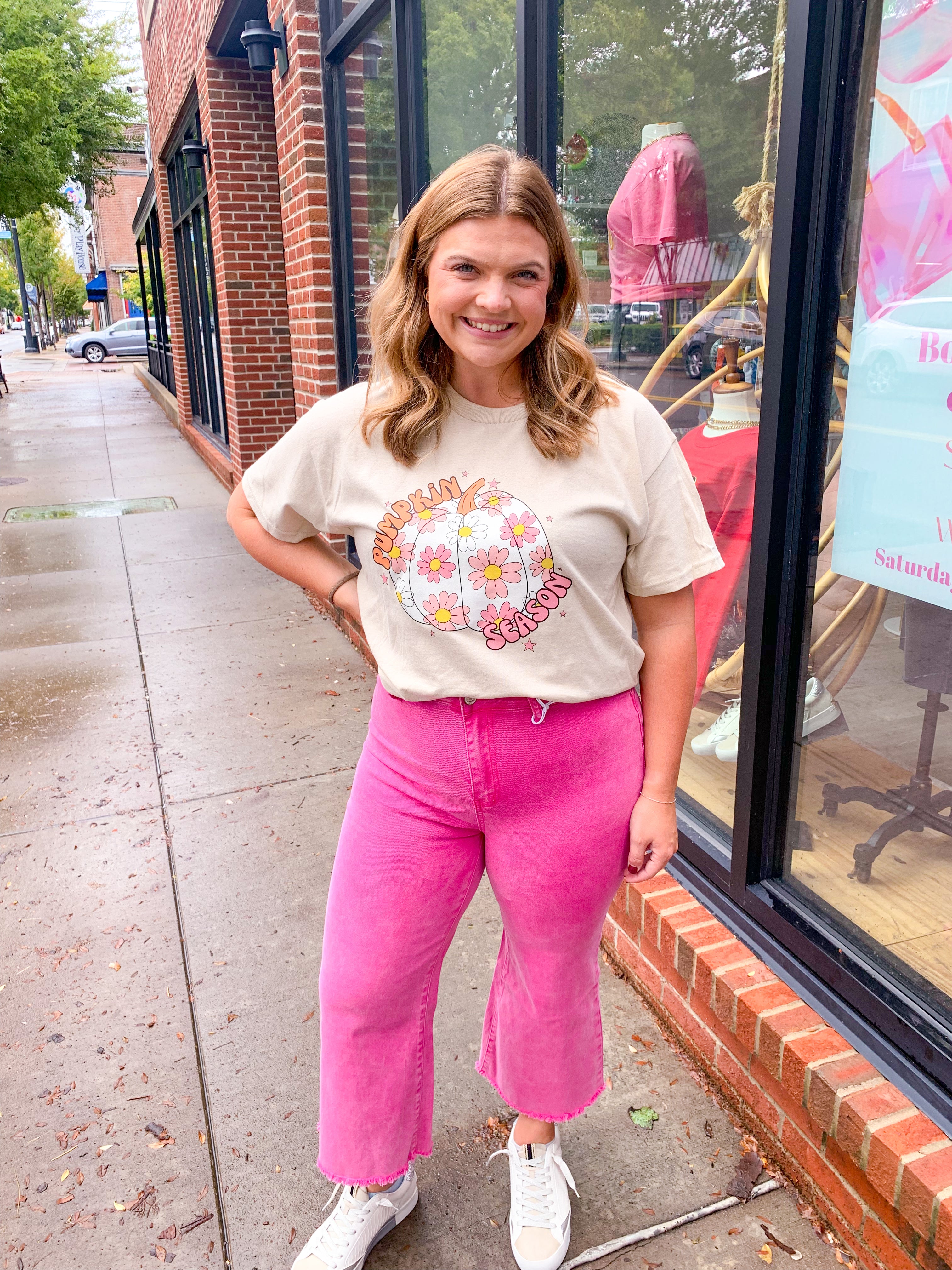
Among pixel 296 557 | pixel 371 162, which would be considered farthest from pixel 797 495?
pixel 371 162

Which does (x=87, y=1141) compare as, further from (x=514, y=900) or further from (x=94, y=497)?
(x=94, y=497)

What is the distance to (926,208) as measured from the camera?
6.00ft

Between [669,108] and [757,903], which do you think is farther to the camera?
[669,108]

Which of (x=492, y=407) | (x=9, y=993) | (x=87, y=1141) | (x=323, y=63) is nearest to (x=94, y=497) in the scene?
(x=323, y=63)

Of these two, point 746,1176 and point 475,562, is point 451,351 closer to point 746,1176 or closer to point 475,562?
point 475,562

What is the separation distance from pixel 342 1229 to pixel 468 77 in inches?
146

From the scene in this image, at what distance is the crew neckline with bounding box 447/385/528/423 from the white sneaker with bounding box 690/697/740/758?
4.97 feet

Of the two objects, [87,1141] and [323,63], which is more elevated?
[323,63]

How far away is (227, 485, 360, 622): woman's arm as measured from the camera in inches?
73.4

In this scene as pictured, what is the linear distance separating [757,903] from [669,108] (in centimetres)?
218

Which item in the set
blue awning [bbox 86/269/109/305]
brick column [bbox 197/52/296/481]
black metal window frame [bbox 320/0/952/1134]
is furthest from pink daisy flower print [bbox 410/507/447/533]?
blue awning [bbox 86/269/109/305]

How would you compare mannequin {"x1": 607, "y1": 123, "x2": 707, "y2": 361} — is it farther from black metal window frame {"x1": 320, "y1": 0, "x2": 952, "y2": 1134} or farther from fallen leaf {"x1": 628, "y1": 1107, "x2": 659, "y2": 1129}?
fallen leaf {"x1": 628, "y1": 1107, "x2": 659, "y2": 1129}

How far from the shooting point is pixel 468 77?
3.71 m

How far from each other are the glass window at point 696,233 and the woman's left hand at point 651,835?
94 cm
